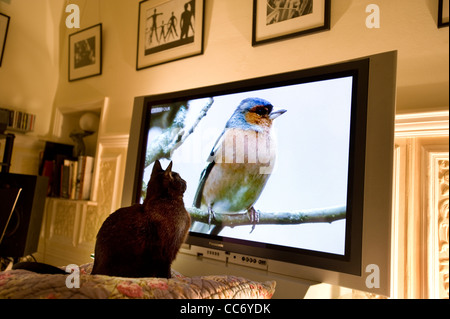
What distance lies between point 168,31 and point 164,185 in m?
1.29

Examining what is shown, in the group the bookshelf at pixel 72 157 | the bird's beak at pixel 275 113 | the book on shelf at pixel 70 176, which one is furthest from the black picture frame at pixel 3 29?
the bird's beak at pixel 275 113

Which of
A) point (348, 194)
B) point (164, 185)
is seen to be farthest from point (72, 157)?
point (348, 194)

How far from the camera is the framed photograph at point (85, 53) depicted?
2330 mm

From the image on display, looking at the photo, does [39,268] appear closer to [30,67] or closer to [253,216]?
[253,216]

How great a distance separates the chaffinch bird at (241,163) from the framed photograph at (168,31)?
75cm

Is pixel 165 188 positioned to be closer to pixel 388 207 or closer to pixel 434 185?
pixel 388 207

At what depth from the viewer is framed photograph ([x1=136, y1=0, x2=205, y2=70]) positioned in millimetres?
1805

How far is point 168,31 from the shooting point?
1.94 meters

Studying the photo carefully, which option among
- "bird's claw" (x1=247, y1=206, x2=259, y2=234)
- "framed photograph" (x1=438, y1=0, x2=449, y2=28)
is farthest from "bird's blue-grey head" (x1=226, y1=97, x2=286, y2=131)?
"framed photograph" (x1=438, y1=0, x2=449, y2=28)

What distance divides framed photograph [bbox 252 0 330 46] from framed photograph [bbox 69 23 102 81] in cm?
131

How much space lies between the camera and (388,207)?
890 mm

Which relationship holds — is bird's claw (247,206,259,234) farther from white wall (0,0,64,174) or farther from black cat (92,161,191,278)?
white wall (0,0,64,174)
